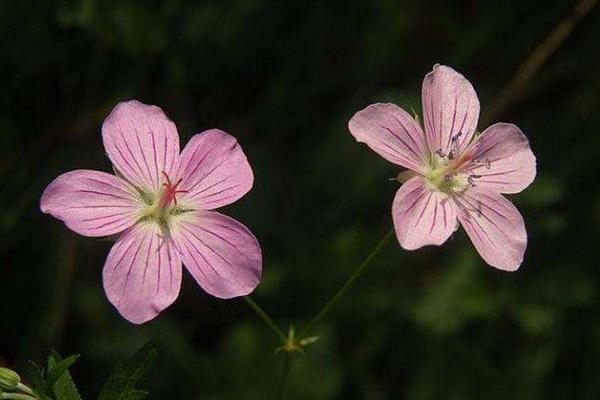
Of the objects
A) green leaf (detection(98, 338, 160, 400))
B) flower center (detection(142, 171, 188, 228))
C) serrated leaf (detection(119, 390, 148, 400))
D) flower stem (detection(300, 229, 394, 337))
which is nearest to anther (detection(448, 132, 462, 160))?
flower stem (detection(300, 229, 394, 337))

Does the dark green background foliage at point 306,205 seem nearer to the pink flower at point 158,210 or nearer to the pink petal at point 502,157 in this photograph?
the pink petal at point 502,157

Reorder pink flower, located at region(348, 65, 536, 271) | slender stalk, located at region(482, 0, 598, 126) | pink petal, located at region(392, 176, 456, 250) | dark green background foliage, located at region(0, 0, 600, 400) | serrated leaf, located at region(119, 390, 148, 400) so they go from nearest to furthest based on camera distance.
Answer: serrated leaf, located at region(119, 390, 148, 400)
pink petal, located at region(392, 176, 456, 250)
pink flower, located at region(348, 65, 536, 271)
dark green background foliage, located at region(0, 0, 600, 400)
slender stalk, located at region(482, 0, 598, 126)

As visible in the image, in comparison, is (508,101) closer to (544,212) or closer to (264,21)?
(544,212)

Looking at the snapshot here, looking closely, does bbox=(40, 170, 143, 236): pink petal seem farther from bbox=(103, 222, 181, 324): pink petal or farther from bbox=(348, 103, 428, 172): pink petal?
bbox=(348, 103, 428, 172): pink petal

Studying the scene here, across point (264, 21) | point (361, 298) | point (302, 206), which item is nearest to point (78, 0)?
point (264, 21)

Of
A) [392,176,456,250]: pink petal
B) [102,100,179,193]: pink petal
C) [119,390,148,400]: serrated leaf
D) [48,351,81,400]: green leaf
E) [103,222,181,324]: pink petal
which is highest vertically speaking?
[392,176,456,250]: pink petal
